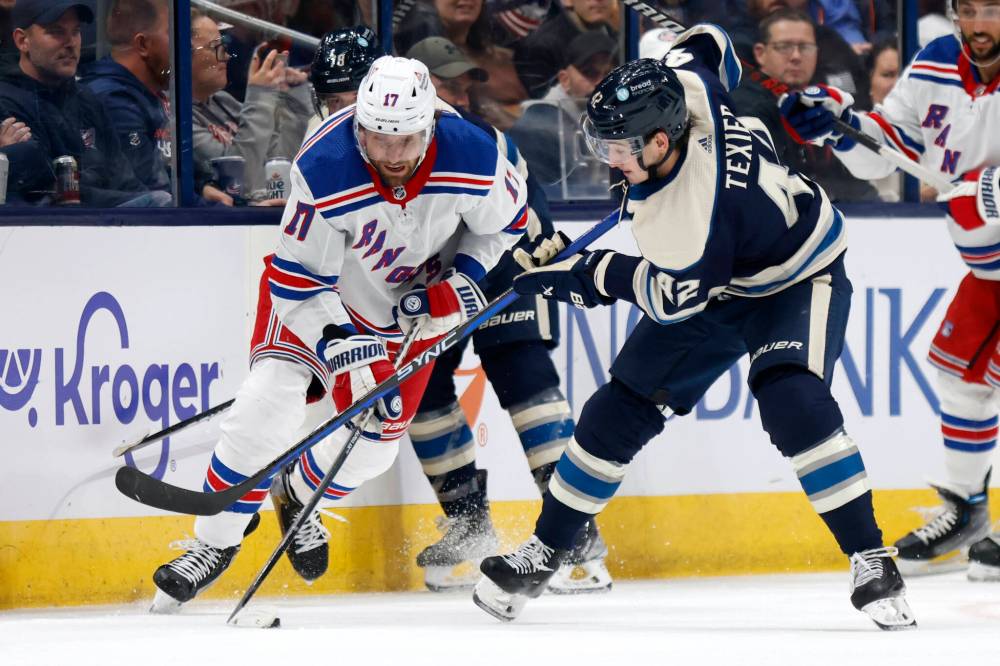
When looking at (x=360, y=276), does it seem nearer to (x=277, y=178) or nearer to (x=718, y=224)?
(x=277, y=178)

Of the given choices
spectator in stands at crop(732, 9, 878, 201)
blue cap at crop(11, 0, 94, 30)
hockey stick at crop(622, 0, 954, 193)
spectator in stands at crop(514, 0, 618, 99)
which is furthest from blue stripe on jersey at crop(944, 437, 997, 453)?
blue cap at crop(11, 0, 94, 30)

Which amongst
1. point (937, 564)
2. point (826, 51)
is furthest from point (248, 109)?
point (937, 564)

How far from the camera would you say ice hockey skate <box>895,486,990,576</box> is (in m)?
4.24

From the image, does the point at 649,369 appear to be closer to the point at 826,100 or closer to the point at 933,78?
the point at 826,100

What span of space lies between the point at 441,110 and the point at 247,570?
129cm

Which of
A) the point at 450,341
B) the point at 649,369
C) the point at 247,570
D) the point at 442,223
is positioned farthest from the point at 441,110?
the point at 247,570

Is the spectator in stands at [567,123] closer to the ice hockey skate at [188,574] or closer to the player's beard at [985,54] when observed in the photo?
the player's beard at [985,54]

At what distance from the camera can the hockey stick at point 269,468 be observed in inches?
134

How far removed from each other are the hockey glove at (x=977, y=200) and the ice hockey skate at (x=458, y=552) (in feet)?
4.72

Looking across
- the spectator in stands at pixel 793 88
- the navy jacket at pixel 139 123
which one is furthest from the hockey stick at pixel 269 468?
the spectator in stands at pixel 793 88

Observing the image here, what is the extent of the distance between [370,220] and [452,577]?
1.09 meters

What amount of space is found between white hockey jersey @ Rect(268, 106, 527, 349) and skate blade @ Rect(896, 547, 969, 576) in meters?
1.47

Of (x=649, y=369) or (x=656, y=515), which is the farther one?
(x=656, y=515)

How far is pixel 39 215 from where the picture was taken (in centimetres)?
387
